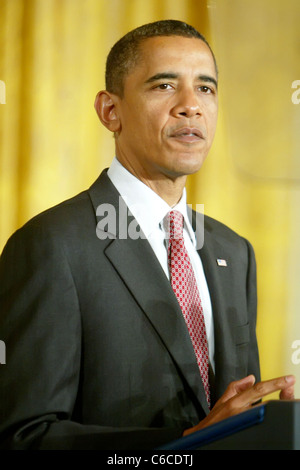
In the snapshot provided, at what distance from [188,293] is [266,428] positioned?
1.95 feet

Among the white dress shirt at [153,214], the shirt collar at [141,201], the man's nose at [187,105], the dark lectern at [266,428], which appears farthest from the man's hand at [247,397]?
the man's nose at [187,105]

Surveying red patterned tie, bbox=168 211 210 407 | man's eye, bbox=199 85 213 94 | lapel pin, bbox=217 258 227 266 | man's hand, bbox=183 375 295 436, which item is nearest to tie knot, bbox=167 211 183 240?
red patterned tie, bbox=168 211 210 407

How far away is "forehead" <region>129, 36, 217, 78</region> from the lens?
4.43ft

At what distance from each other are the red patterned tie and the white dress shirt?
0.02 meters

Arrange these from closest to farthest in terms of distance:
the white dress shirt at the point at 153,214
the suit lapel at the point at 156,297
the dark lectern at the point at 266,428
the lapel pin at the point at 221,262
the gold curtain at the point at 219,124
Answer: the dark lectern at the point at 266,428
the suit lapel at the point at 156,297
the white dress shirt at the point at 153,214
the lapel pin at the point at 221,262
the gold curtain at the point at 219,124

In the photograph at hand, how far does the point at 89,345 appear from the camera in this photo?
1159 millimetres

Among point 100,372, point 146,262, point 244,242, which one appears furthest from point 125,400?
point 244,242

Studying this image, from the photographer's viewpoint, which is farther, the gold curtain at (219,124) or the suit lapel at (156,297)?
the gold curtain at (219,124)

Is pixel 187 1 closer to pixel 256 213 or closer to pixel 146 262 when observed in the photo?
pixel 256 213

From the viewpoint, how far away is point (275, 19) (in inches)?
70.9

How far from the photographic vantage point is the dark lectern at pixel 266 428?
699 mm

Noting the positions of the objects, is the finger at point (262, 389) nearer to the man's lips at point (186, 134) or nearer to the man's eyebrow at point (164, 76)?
the man's lips at point (186, 134)

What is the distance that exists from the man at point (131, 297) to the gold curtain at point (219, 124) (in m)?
0.17

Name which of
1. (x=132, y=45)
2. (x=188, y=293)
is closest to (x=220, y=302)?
(x=188, y=293)
